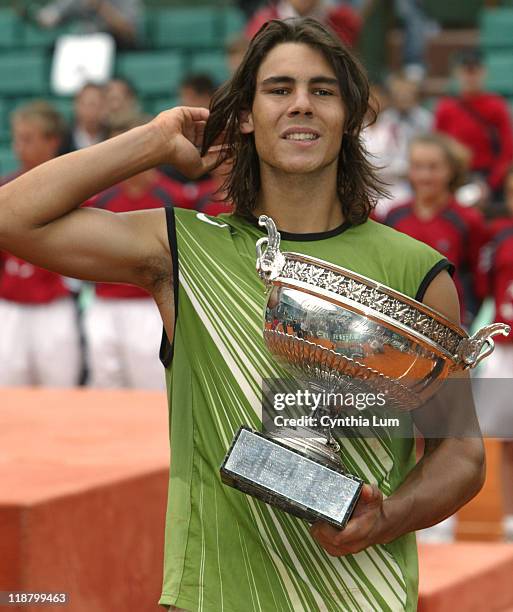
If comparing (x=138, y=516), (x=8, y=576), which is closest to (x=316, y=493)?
(x=8, y=576)

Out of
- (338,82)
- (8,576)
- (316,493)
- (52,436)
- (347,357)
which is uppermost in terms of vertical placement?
(338,82)

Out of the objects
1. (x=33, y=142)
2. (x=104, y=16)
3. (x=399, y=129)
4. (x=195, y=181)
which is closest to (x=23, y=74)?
(x=104, y=16)

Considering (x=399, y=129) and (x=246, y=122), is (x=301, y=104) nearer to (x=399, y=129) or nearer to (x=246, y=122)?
(x=246, y=122)

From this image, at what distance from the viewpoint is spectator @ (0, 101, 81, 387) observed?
7422 millimetres

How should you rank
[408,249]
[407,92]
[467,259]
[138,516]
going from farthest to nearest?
[407,92]
[467,259]
[138,516]
[408,249]

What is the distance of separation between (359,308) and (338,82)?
0.57 meters

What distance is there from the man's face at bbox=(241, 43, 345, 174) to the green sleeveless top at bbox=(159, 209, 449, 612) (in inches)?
6.0

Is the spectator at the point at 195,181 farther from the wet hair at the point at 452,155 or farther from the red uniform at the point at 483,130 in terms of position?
the red uniform at the point at 483,130

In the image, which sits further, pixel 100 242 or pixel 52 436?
pixel 52 436

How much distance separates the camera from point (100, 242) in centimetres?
258

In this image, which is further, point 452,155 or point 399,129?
point 399,129

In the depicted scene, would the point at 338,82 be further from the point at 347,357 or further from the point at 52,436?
the point at 52,436

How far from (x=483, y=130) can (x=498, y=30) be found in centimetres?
317

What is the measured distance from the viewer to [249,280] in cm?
257
